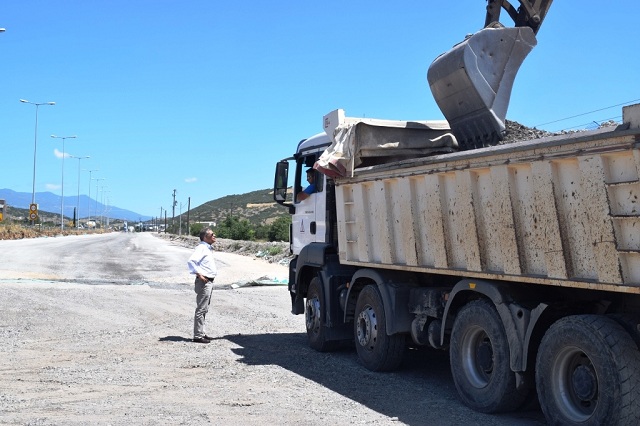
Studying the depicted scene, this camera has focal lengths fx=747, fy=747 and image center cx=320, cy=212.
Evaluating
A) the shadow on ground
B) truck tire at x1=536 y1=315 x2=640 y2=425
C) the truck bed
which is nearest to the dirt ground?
the shadow on ground

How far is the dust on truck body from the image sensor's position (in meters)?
5.33

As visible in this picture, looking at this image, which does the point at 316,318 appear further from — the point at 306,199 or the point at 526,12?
the point at 526,12

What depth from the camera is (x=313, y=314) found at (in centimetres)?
1102

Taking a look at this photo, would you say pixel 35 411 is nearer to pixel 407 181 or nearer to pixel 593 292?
pixel 407 181

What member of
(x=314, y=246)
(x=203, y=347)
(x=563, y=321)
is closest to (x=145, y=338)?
(x=203, y=347)

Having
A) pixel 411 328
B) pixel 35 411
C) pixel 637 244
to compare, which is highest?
pixel 637 244

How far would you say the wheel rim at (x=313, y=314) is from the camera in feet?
35.6

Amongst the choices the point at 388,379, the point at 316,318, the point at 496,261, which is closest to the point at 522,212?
the point at 496,261

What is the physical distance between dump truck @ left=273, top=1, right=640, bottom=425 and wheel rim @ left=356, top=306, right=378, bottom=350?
33mm

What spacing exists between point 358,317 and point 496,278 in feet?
10.7

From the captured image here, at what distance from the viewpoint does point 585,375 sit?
566 cm

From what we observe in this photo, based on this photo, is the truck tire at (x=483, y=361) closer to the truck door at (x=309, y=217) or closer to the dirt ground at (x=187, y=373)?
the dirt ground at (x=187, y=373)

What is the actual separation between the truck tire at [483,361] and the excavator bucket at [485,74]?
2286 millimetres

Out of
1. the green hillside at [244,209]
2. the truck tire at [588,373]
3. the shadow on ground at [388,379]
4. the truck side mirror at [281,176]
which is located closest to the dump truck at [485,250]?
the truck tire at [588,373]
